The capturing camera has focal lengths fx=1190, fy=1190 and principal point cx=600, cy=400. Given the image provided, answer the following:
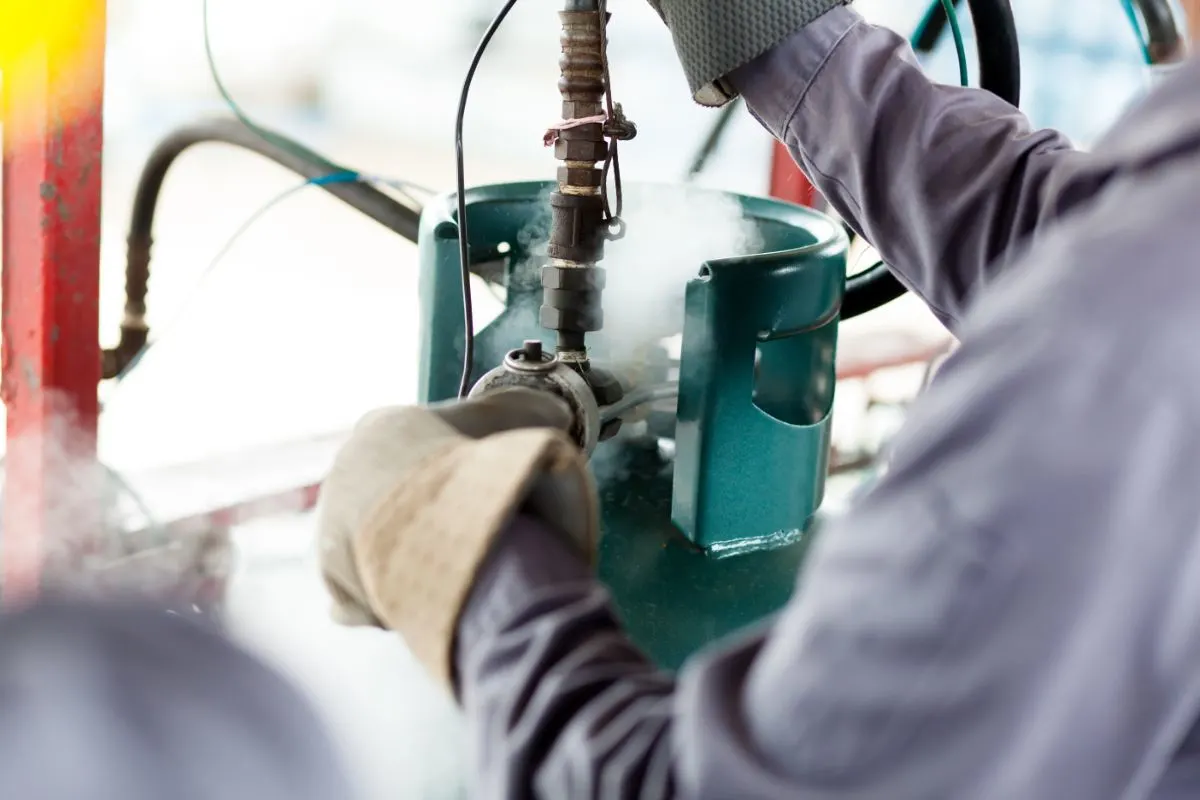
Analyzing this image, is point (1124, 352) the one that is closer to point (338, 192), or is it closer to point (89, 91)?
point (89, 91)

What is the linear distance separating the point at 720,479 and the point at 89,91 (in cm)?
61

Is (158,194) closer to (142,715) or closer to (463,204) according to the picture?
(463,204)

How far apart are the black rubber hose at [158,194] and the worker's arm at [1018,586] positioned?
1.09 metres

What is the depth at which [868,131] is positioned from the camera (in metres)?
0.94

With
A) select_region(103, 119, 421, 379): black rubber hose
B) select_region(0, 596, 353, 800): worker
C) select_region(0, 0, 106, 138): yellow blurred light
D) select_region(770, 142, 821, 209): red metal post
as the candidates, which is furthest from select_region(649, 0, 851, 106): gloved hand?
select_region(770, 142, 821, 209): red metal post

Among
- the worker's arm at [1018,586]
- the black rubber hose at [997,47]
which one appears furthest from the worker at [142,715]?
the black rubber hose at [997,47]

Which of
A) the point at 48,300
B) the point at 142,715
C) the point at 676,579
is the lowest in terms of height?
the point at 676,579

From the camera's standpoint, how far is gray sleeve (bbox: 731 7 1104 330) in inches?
35.9

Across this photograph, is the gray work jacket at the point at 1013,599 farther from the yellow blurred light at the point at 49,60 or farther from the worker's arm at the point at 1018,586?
the yellow blurred light at the point at 49,60

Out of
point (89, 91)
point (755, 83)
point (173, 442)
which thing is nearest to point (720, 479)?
point (755, 83)

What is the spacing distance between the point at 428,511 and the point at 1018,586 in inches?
11.2

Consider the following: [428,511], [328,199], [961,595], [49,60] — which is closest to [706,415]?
[428,511]

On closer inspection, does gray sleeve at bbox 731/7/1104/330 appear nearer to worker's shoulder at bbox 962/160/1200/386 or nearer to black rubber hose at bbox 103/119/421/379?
worker's shoulder at bbox 962/160/1200/386

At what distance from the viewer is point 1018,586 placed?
43cm
